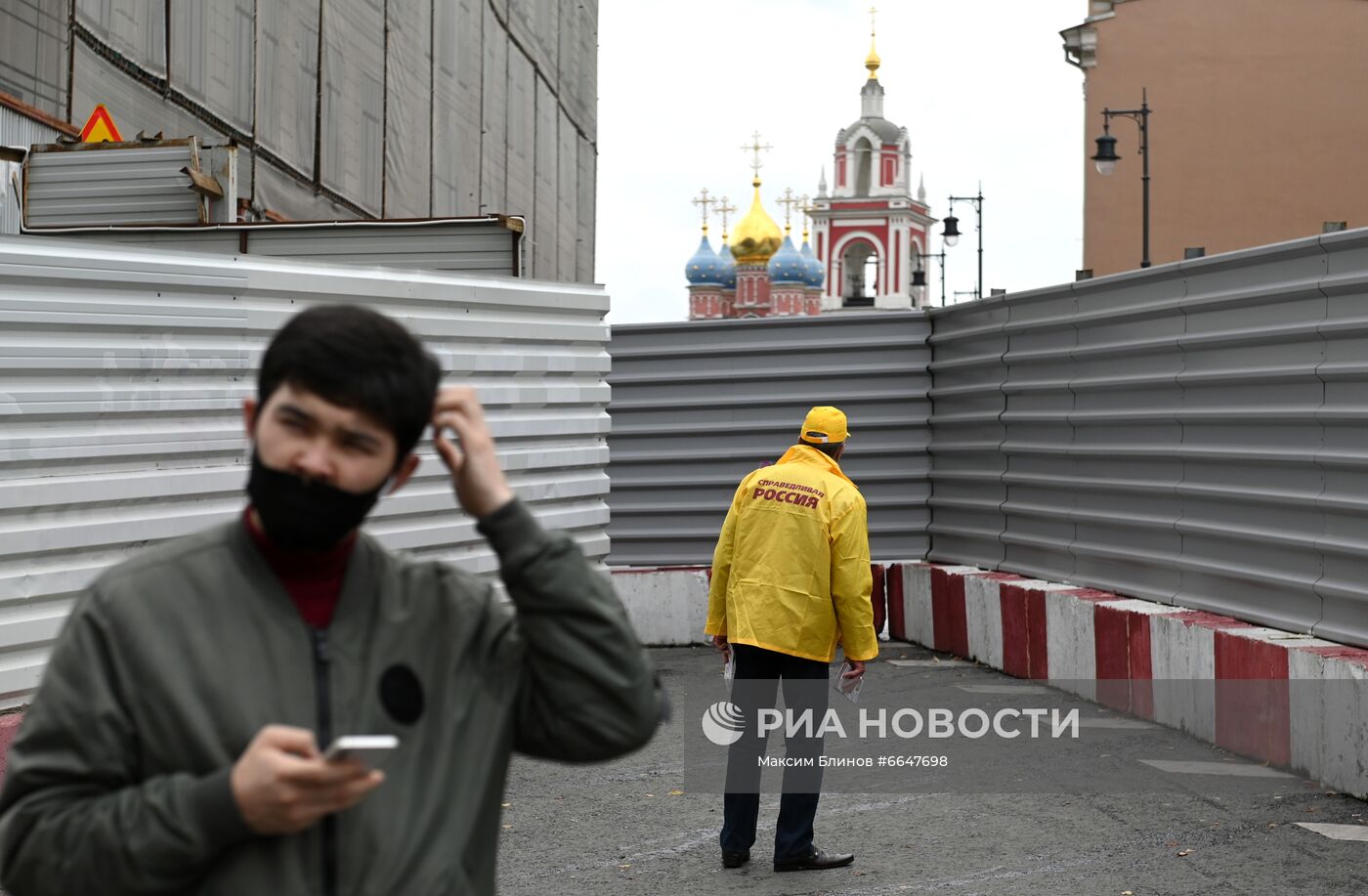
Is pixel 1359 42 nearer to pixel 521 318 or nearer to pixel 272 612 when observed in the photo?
pixel 521 318

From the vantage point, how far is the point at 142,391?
24.9ft

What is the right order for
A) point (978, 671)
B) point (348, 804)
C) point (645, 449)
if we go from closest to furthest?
point (348, 804) < point (978, 671) < point (645, 449)

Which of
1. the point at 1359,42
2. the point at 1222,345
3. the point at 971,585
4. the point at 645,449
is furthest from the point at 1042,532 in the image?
the point at 1359,42

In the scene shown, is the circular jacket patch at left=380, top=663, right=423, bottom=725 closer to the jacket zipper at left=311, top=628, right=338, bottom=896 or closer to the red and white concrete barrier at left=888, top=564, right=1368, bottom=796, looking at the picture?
the jacket zipper at left=311, top=628, right=338, bottom=896

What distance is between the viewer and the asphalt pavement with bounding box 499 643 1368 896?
6.88 meters

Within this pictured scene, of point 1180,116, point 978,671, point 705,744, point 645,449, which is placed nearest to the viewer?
point 705,744

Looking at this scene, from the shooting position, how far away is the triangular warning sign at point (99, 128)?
13.3 m

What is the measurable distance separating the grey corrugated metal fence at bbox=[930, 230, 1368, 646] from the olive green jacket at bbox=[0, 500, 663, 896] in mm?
7106

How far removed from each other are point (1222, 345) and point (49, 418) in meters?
6.17

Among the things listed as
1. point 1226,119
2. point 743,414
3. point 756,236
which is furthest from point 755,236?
point 743,414

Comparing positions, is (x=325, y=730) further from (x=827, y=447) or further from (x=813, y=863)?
(x=827, y=447)

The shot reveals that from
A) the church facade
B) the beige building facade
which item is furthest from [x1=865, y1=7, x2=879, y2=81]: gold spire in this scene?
the beige building facade

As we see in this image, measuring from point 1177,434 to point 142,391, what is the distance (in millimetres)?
6021

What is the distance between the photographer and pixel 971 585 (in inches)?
518
